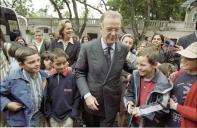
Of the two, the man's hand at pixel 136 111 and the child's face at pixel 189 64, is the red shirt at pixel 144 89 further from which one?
the child's face at pixel 189 64

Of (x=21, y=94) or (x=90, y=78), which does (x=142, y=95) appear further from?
(x=21, y=94)

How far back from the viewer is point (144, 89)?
146 inches

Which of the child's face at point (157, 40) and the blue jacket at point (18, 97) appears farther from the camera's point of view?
the child's face at point (157, 40)

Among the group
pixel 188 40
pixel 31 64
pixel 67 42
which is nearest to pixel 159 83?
pixel 31 64

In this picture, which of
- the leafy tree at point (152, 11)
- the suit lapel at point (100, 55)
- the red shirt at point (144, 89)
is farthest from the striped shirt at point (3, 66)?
the leafy tree at point (152, 11)

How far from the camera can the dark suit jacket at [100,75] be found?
12.3ft

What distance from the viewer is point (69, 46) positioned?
5.21 metres

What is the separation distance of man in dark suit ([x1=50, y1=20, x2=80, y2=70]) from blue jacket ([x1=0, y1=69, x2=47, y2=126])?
1753 mm

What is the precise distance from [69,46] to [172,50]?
2175 millimetres

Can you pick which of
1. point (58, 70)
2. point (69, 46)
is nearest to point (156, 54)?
point (58, 70)

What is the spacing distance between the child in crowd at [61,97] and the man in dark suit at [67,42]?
1.28m

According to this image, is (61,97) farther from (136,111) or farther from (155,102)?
(155,102)

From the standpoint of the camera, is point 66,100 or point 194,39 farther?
point 194,39

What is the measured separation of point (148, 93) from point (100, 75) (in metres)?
0.51
